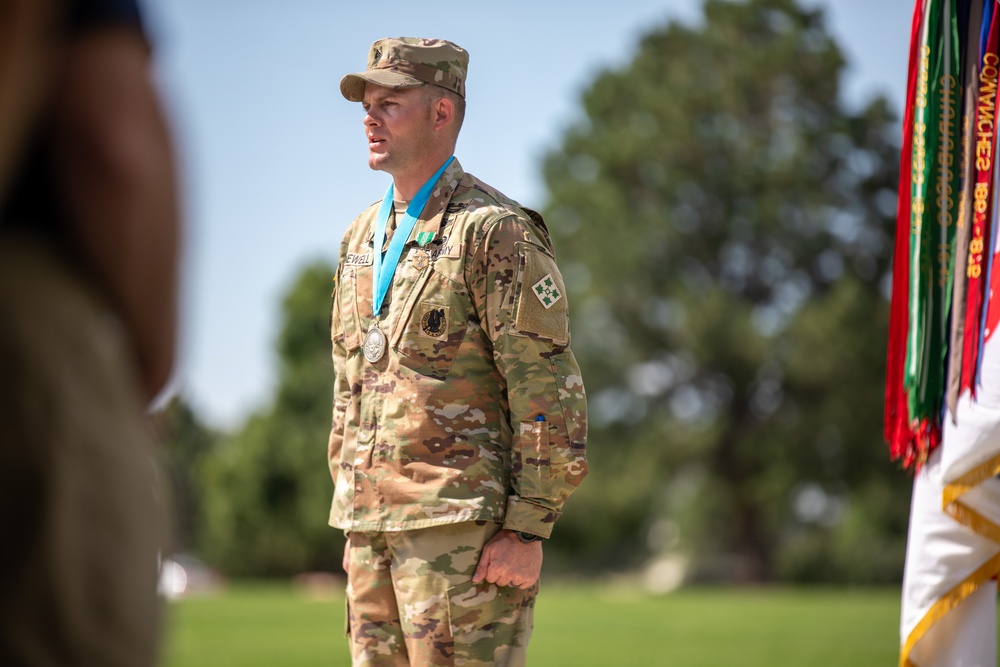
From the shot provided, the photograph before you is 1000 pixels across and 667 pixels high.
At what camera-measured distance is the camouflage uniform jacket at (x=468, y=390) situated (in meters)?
3.78

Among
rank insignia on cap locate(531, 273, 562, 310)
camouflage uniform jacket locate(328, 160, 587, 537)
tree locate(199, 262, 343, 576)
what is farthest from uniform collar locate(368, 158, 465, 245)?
tree locate(199, 262, 343, 576)

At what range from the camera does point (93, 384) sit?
5.65ft

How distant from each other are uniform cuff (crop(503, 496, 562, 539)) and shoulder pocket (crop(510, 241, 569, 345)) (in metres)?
0.50

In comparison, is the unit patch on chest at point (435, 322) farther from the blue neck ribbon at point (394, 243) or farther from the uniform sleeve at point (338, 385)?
the uniform sleeve at point (338, 385)

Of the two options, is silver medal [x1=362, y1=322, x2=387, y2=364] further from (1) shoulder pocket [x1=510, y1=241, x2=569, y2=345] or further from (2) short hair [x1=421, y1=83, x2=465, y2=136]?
(2) short hair [x1=421, y1=83, x2=465, y2=136]

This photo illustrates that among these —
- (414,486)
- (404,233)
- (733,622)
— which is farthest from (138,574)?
(733,622)

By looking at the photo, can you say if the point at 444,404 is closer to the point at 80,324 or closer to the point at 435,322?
the point at 435,322

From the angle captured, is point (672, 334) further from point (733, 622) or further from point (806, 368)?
point (733, 622)

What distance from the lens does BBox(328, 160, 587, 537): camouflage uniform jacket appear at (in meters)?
3.78

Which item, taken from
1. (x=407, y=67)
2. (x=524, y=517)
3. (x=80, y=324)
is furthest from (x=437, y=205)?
(x=80, y=324)

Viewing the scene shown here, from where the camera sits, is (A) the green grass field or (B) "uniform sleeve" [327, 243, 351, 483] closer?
(B) "uniform sleeve" [327, 243, 351, 483]

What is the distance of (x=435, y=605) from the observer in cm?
372

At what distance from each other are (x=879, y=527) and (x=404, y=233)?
34513 millimetres

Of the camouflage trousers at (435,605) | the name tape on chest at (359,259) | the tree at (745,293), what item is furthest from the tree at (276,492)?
the camouflage trousers at (435,605)
